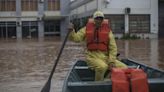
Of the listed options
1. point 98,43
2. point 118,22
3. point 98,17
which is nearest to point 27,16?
point 118,22

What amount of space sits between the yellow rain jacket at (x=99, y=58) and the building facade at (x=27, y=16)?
69.4 m

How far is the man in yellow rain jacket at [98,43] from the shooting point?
28.0ft

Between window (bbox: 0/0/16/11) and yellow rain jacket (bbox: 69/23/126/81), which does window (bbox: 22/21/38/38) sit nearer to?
window (bbox: 0/0/16/11)

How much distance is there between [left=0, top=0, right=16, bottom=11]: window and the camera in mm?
77812

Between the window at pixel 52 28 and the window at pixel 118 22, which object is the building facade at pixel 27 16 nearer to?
the window at pixel 52 28

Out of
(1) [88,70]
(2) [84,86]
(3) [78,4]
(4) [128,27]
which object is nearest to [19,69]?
(1) [88,70]

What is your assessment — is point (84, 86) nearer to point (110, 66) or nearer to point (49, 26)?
point (110, 66)

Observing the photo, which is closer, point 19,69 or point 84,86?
A: point 84,86

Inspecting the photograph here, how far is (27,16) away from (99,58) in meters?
71.1

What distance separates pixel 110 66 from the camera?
8.55 m

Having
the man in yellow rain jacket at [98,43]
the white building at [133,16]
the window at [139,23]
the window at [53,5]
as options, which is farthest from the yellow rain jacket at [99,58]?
the window at [53,5]

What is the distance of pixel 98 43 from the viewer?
874cm

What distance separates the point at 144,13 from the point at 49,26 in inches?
1174

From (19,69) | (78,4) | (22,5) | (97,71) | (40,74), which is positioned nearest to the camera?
(97,71)
